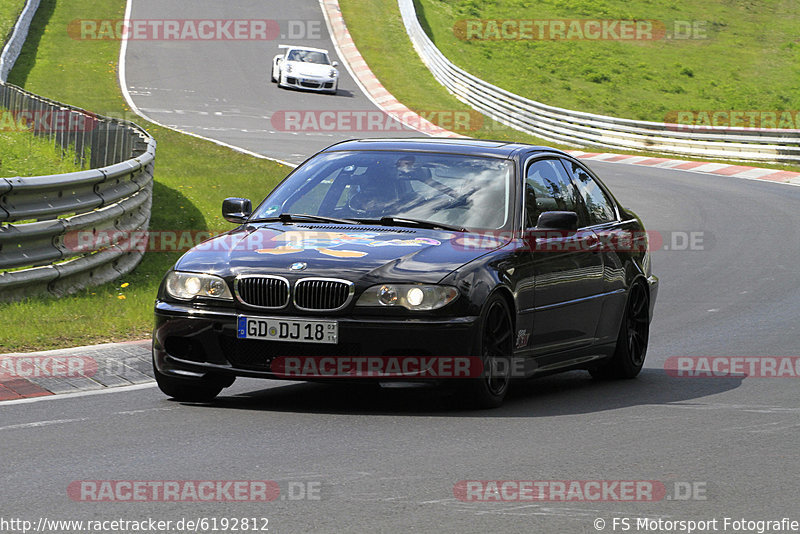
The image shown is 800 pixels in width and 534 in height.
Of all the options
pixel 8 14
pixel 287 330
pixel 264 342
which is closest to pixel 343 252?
pixel 287 330

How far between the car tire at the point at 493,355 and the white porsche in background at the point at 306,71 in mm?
33119

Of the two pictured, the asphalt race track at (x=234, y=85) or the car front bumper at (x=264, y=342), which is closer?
the car front bumper at (x=264, y=342)

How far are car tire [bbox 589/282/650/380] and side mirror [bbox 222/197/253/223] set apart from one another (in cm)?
274

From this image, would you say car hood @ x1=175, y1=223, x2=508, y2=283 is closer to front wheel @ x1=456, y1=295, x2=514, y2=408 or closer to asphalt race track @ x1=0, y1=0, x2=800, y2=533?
front wheel @ x1=456, y1=295, x2=514, y2=408

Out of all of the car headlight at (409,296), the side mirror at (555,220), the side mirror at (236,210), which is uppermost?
the side mirror at (555,220)

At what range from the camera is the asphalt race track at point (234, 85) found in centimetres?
3180

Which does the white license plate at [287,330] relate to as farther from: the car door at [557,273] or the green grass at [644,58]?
the green grass at [644,58]

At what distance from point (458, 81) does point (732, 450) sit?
1446 inches

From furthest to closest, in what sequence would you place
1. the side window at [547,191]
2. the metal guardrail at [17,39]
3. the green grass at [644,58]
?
the green grass at [644,58] → the metal guardrail at [17,39] → the side window at [547,191]

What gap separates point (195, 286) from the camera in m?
7.48

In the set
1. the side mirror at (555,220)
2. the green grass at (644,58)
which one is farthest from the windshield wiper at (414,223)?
the green grass at (644,58)

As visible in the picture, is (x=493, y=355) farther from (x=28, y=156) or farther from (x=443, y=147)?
(x=28, y=156)

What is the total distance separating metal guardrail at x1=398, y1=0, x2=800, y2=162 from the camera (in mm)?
33000

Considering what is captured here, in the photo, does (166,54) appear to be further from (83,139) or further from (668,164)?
(83,139)
